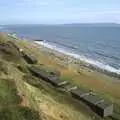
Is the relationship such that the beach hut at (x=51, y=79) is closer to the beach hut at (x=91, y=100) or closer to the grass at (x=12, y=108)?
the beach hut at (x=91, y=100)

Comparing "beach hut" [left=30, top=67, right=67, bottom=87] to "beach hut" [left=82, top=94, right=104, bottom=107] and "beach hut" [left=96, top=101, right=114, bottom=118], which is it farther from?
"beach hut" [left=96, top=101, right=114, bottom=118]

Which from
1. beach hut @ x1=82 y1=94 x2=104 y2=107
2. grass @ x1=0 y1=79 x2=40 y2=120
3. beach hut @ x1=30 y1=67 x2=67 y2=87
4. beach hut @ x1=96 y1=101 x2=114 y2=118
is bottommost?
beach hut @ x1=96 y1=101 x2=114 y2=118

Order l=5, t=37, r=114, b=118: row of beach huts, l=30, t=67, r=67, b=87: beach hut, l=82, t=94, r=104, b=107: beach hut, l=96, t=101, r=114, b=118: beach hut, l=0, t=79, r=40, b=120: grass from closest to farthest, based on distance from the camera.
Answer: l=0, t=79, r=40, b=120: grass, l=96, t=101, r=114, b=118: beach hut, l=5, t=37, r=114, b=118: row of beach huts, l=82, t=94, r=104, b=107: beach hut, l=30, t=67, r=67, b=87: beach hut

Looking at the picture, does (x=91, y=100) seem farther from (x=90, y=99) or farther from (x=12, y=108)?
(x=12, y=108)

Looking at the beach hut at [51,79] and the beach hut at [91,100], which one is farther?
the beach hut at [51,79]

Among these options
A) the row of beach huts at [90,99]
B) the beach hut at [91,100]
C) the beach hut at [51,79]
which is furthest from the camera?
the beach hut at [51,79]

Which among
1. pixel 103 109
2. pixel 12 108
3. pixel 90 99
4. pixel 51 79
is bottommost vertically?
pixel 103 109

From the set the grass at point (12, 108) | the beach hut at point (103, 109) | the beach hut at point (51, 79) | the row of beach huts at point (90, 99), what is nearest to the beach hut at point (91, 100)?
the row of beach huts at point (90, 99)

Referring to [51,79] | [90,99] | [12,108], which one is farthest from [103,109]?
[12,108]

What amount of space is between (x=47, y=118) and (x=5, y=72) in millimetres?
7848

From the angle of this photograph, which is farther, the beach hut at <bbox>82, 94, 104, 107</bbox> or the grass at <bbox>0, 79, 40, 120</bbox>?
the beach hut at <bbox>82, 94, 104, 107</bbox>

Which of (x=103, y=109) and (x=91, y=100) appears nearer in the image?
(x=103, y=109)

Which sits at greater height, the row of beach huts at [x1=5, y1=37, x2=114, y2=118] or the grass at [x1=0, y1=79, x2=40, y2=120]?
the grass at [x1=0, y1=79, x2=40, y2=120]

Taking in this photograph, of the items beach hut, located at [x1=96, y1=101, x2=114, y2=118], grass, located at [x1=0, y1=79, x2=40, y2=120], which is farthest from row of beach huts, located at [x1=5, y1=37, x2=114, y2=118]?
grass, located at [x1=0, y1=79, x2=40, y2=120]
